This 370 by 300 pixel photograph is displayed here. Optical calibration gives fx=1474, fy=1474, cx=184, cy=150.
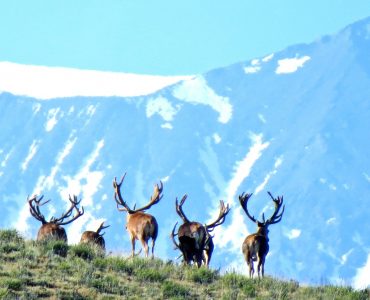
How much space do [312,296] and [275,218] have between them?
6438 millimetres

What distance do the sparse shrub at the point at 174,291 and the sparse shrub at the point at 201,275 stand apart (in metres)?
0.96

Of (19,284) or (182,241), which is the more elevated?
(182,241)

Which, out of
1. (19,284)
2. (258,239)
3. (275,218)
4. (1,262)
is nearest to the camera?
(19,284)

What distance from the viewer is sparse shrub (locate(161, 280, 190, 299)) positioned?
80.5 feet

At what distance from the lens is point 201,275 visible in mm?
26328

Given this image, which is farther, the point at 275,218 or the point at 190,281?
the point at 275,218

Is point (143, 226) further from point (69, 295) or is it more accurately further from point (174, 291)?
point (69, 295)

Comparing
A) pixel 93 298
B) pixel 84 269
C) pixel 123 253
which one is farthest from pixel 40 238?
pixel 93 298

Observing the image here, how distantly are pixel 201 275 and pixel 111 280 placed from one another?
7.21ft

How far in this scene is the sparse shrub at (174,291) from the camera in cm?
2453

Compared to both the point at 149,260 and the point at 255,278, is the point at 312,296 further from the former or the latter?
the point at 149,260

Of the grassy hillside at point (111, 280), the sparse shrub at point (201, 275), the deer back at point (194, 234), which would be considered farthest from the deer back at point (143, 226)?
the sparse shrub at point (201, 275)

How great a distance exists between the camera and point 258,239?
28.9m

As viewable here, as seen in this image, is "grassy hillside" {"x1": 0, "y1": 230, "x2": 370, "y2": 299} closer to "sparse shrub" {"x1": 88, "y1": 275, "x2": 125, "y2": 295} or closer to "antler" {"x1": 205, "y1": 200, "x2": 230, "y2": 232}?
"sparse shrub" {"x1": 88, "y1": 275, "x2": 125, "y2": 295}
